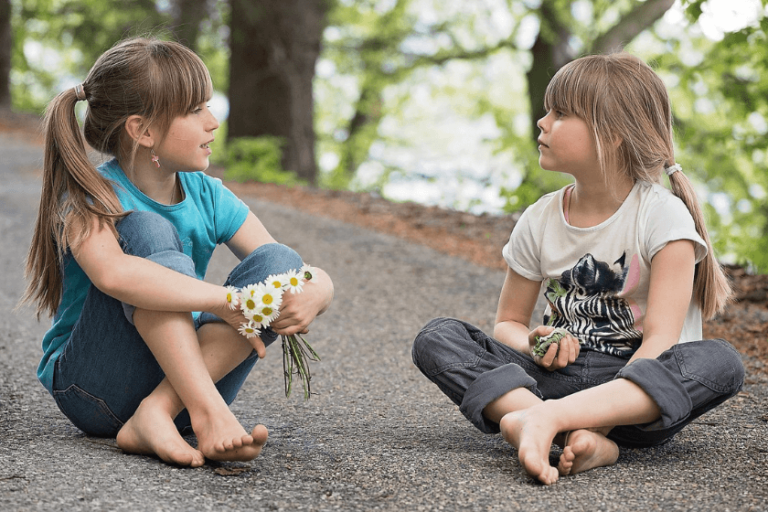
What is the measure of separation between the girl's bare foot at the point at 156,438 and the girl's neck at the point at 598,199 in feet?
4.15

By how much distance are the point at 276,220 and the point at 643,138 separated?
166 inches

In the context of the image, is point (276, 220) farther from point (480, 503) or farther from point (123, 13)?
point (123, 13)

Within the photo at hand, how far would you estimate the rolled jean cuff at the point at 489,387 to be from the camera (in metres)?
2.01

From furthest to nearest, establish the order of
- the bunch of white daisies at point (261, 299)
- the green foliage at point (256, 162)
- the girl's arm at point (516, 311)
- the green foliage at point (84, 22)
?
the green foliage at point (84, 22), the green foliage at point (256, 162), the girl's arm at point (516, 311), the bunch of white daisies at point (261, 299)

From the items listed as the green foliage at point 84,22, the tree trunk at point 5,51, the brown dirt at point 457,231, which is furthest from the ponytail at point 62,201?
the tree trunk at point 5,51

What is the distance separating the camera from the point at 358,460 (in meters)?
1.98

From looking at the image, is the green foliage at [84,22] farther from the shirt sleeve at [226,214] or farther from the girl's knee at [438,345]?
the girl's knee at [438,345]

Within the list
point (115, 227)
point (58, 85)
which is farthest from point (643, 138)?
point (58, 85)

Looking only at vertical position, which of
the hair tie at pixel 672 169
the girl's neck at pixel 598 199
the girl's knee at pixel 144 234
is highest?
the hair tie at pixel 672 169

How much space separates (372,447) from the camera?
2094 millimetres

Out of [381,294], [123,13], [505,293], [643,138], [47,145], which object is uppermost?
[123,13]

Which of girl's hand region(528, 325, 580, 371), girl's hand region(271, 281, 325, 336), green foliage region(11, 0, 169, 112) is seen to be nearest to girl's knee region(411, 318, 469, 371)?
girl's hand region(528, 325, 580, 371)

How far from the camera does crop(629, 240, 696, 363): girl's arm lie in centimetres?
200

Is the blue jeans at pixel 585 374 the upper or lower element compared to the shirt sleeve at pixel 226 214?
lower
